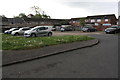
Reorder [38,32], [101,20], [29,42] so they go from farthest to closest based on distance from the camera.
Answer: [101,20]
[38,32]
[29,42]

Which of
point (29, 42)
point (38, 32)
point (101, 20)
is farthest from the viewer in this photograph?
point (101, 20)

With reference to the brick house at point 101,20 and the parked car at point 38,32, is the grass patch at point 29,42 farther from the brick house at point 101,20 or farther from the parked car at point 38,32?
the brick house at point 101,20

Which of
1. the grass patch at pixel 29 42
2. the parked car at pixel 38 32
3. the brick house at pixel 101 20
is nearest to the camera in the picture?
the grass patch at pixel 29 42

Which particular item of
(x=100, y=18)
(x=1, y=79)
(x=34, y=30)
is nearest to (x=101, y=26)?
(x=100, y=18)

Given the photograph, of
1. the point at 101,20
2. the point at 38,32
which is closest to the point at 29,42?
the point at 38,32

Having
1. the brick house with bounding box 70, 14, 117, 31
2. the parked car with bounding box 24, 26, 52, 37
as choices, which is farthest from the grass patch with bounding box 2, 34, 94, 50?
the brick house with bounding box 70, 14, 117, 31

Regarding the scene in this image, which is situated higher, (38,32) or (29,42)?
(38,32)

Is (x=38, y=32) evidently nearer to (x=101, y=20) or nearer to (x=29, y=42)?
(x=29, y=42)

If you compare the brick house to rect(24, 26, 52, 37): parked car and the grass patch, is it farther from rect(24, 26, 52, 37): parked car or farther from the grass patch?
the grass patch

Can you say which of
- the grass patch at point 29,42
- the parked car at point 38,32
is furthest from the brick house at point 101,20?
the grass patch at point 29,42

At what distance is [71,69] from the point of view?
470 centimetres

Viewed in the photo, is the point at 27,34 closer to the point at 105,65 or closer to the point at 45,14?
the point at 105,65

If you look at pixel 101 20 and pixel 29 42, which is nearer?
pixel 29 42

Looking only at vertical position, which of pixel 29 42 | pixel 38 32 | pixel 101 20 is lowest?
pixel 29 42
